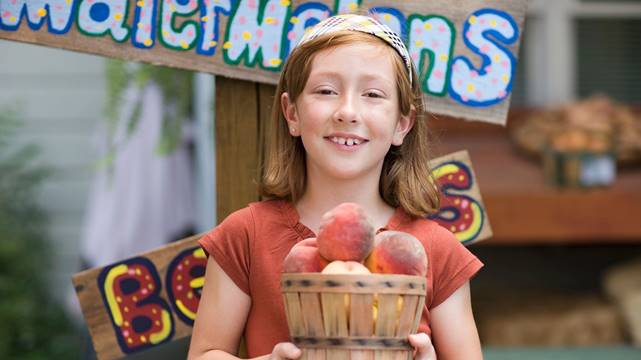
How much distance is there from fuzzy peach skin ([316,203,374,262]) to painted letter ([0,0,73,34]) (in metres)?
1.05

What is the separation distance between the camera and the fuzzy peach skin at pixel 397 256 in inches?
79.8

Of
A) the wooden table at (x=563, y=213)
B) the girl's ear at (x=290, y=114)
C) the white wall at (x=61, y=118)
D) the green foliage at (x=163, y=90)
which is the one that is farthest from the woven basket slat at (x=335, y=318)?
the white wall at (x=61, y=118)

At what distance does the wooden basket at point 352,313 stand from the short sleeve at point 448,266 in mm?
338

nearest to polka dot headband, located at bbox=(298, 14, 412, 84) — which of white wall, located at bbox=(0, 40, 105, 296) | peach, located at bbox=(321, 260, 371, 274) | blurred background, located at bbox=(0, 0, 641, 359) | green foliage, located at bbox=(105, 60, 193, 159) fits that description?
peach, located at bbox=(321, 260, 371, 274)

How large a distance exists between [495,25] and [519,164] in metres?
2.90

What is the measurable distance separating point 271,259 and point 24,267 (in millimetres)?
4311

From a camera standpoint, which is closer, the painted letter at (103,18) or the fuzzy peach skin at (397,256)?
the fuzzy peach skin at (397,256)

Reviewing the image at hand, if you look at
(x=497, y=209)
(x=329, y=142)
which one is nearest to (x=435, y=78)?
(x=329, y=142)

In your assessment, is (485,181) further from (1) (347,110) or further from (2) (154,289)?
(1) (347,110)

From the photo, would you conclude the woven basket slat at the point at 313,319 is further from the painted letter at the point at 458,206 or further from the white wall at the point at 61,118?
the white wall at the point at 61,118

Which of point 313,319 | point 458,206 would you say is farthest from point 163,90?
Answer: point 313,319

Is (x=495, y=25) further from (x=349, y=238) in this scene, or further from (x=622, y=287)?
(x=622, y=287)

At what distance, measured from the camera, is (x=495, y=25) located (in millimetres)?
2734

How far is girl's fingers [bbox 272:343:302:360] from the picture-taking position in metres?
1.99
